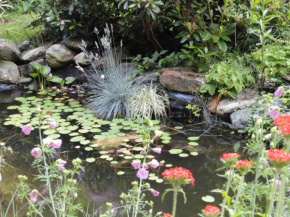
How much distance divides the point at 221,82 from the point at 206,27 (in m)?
0.87

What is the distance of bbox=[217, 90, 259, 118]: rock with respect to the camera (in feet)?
13.0

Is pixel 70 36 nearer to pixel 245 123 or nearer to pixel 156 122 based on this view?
pixel 156 122

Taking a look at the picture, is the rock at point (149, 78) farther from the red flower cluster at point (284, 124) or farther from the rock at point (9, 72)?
the red flower cluster at point (284, 124)

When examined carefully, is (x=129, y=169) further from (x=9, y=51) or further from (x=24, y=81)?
(x=9, y=51)

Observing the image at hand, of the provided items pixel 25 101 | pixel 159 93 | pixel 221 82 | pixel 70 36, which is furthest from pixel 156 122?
pixel 70 36

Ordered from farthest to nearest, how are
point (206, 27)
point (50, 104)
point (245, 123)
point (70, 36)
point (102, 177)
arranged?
1. point (70, 36)
2. point (50, 104)
3. point (206, 27)
4. point (245, 123)
5. point (102, 177)

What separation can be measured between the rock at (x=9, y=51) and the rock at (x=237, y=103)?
3.80m

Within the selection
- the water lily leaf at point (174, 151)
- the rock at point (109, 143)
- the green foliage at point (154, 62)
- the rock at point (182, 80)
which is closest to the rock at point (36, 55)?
the green foliage at point (154, 62)

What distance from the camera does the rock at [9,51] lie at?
6021 millimetres

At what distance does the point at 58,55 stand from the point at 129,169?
3196 mm

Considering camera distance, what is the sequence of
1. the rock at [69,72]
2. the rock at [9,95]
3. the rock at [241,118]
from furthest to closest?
the rock at [69,72], the rock at [9,95], the rock at [241,118]

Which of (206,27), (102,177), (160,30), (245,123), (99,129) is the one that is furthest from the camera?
(160,30)

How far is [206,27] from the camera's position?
4.55 meters

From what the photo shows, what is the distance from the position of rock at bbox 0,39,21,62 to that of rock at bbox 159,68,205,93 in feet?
9.57
